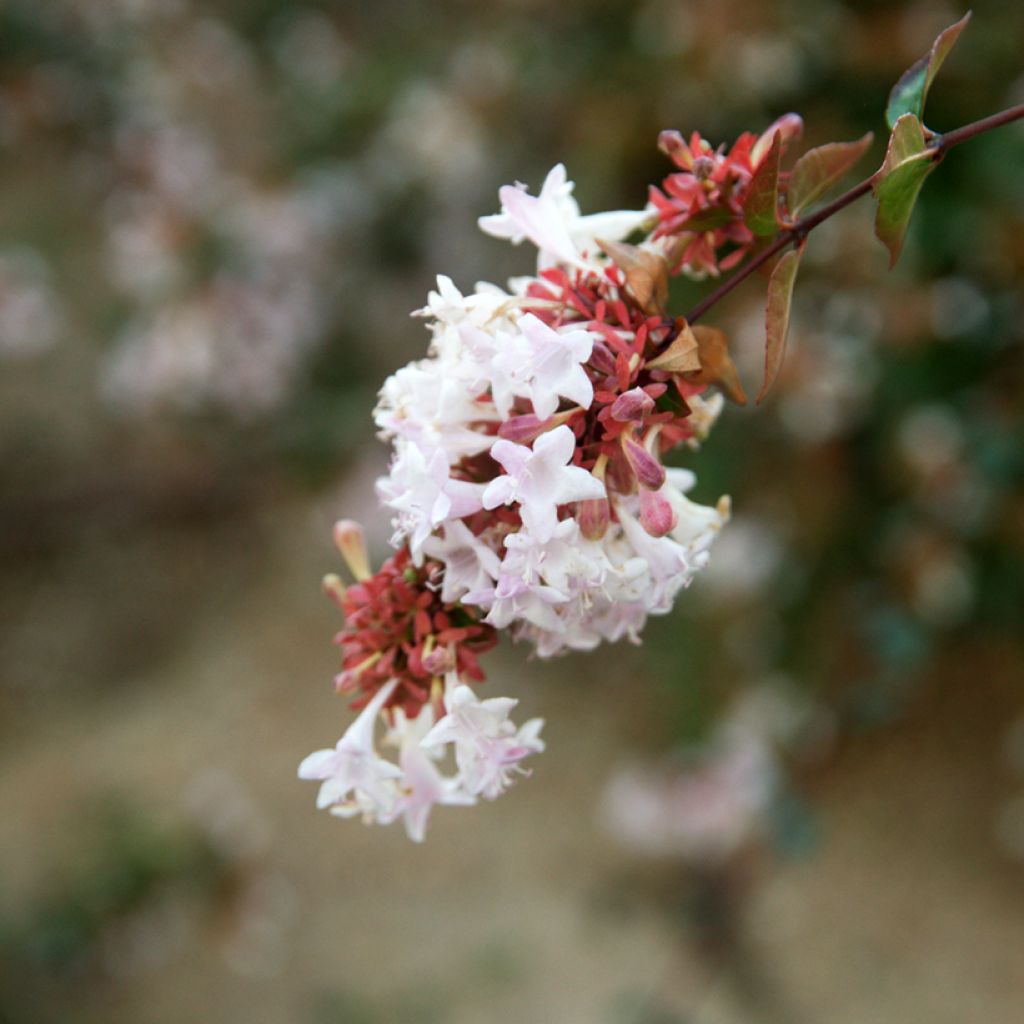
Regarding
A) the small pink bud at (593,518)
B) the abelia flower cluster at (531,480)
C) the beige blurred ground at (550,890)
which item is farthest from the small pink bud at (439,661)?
the beige blurred ground at (550,890)

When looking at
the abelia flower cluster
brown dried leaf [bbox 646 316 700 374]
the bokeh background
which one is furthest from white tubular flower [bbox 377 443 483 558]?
the bokeh background

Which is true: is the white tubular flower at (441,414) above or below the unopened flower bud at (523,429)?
above

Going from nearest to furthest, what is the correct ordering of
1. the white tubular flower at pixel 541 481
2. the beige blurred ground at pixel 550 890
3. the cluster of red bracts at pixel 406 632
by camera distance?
the white tubular flower at pixel 541 481 → the cluster of red bracts at pixel 406 632 → the beige blurred ground at pixel 550 890

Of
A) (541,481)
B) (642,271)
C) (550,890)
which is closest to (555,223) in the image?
(642,271)

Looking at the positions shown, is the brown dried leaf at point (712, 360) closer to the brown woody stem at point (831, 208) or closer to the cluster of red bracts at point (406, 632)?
the brown woody stem at point (831, 208)

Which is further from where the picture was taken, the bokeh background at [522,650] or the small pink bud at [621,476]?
the bokeh background at [522,650]

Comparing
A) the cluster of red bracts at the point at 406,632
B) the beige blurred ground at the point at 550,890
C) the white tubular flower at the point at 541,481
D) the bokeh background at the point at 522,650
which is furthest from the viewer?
the beige blurred ground at the point at 550,890

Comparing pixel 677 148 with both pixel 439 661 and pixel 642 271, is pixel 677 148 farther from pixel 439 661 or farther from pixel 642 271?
pixel 439 661

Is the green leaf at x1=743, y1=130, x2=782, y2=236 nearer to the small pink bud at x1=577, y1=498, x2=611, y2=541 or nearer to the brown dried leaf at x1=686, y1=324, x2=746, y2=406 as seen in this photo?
the brown dried leaf at x1=686, y1=324, x2=746, y2=406
